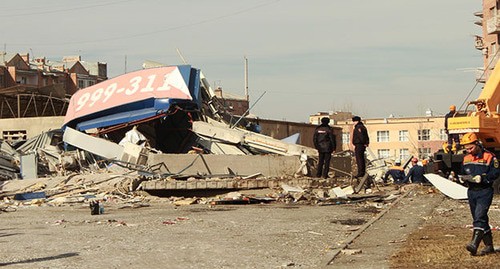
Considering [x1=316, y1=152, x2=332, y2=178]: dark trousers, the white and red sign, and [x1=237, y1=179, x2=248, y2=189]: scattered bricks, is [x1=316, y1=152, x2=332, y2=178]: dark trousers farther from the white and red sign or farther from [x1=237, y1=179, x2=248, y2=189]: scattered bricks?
the white and red sign

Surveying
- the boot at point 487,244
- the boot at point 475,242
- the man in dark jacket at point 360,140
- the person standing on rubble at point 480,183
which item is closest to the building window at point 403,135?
the man in dark jacket at point 360,140

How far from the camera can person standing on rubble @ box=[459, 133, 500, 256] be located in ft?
30.2

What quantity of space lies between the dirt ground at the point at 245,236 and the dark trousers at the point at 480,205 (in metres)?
0.39

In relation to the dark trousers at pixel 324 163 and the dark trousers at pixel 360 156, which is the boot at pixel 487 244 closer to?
the dark trousers at pixel 360 156

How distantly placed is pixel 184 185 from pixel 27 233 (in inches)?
318

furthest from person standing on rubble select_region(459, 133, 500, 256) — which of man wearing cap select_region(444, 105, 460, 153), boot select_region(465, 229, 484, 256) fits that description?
man wearing cap select_region(444, 105, 460, 153)

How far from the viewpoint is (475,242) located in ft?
29.7

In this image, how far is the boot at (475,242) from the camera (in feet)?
29.6

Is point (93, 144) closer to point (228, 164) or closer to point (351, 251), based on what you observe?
point (228, 164)

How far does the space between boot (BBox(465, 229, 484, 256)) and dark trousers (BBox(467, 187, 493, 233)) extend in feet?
0.22

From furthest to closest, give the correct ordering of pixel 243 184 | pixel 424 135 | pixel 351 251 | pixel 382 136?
pixel 382 136, pixel 424 135, pixel 243 184, pixel 351 251

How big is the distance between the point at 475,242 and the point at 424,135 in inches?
4118

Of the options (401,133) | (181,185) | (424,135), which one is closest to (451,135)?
(181,185)

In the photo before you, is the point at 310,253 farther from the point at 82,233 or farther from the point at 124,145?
the point at 124,145
